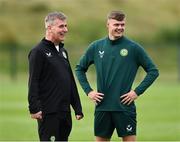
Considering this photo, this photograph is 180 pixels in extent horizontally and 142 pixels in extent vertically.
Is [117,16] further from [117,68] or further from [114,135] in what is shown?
[114,135]

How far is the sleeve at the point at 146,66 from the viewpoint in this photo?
1044 centimetres

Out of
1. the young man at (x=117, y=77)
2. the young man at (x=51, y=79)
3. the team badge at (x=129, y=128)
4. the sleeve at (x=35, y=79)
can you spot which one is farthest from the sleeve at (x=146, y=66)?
the sleeve at (x=35, y=79)

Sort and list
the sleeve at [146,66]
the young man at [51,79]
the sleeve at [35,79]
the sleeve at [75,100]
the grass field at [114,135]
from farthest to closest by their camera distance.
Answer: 1. the grass field at [114,135]
2. the sleeve at [146,66]
3. the sleeve at [75,100]
4. the young man at [51,79]
5. the sleeve at [35,79]

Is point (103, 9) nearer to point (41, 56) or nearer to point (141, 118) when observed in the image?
point (141, 118)

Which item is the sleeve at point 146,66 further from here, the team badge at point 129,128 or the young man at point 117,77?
the team badge at point 129,128

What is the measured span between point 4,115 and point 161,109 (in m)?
4.64

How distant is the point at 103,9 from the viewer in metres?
58.0

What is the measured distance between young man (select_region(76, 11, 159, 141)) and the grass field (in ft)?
16.4

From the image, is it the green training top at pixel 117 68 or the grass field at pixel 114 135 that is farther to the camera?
the grass field at pixel 114 135

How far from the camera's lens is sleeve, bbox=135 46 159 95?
34.2ft

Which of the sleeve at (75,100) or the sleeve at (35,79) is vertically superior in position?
the sleeve at (35,79)

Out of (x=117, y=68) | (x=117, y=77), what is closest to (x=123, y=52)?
(x=117, y=68)

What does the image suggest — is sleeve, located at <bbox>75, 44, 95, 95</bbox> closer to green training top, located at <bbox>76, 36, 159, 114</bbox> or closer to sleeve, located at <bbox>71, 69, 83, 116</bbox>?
green training top, located at <bbox>76, 36, 159, 114</bbox>

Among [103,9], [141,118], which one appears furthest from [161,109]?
[103,9]
